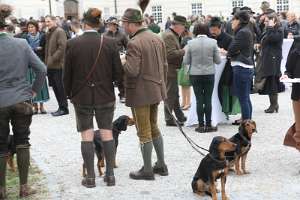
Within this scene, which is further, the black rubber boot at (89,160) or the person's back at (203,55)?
the person's back at (203,55)

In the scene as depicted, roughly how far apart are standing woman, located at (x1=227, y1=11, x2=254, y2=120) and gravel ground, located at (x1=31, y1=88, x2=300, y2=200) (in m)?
0.61

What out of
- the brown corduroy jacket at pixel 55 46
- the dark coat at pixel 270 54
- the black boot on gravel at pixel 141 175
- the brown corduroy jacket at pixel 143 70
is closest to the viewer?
the brown corduroy jacket at pixel 143 70

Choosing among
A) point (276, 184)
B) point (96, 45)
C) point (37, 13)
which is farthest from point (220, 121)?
point (37, 13)

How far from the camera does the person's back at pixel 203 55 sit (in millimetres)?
9258

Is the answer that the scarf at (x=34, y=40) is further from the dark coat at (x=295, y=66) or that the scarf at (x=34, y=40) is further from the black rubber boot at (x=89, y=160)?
the dark coat at (x=295, y=66)

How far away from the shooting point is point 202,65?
9.26 meters

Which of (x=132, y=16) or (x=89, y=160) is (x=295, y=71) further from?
(x=89, y=160)

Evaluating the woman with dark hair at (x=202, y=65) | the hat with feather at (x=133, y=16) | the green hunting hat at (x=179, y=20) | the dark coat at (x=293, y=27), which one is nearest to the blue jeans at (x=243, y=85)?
the woman with dark hair at (x=202, y=65)

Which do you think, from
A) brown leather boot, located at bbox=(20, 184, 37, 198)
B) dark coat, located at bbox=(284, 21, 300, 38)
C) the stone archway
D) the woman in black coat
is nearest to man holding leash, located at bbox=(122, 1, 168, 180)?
brown leather boot, located at bbox=(20, 184, 37, 198)

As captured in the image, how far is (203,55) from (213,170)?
3.69 metres

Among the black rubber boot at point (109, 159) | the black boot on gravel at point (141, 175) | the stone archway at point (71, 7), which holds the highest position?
the stone archway at point (71, 7)

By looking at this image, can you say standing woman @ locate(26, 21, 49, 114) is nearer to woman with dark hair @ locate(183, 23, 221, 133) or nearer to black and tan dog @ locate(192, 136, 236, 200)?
woman with dark hair @ locate(183, 23, 221, 133)

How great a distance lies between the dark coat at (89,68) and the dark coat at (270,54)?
5.24 m

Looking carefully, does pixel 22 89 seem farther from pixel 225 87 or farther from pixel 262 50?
pixel 262 50
